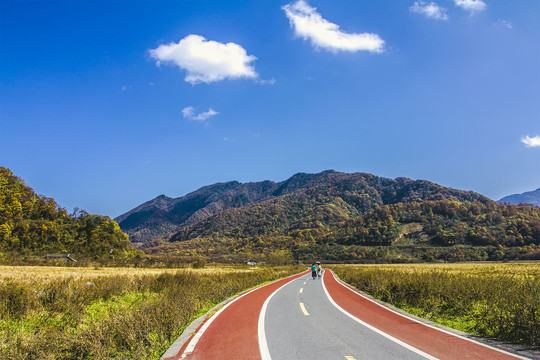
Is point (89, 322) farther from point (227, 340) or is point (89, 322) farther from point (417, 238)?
point (417, 238)

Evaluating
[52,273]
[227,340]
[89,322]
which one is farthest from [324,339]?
[52,273]

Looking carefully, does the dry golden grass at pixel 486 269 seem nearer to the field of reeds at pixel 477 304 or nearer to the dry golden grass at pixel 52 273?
the field of reeds at pixel 477 304

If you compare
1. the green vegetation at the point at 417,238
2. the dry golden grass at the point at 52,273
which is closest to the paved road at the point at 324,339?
the dry golden grass at the point at 52,273

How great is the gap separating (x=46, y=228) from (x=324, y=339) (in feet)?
306

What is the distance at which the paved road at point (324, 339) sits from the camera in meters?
5.53

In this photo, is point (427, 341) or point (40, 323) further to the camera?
point (40, 323)

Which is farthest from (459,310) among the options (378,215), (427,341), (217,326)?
(378,215)

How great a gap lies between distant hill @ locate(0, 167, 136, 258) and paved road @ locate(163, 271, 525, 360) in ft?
254

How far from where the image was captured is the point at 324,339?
667 cm

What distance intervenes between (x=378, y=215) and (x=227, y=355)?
166 metres

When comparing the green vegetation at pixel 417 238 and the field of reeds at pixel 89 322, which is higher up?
the field of reeds at pixel 89 322

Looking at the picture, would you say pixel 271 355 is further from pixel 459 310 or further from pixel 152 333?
pixel 459 310

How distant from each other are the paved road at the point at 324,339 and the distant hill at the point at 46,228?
77.4m

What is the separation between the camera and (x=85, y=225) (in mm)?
89375
